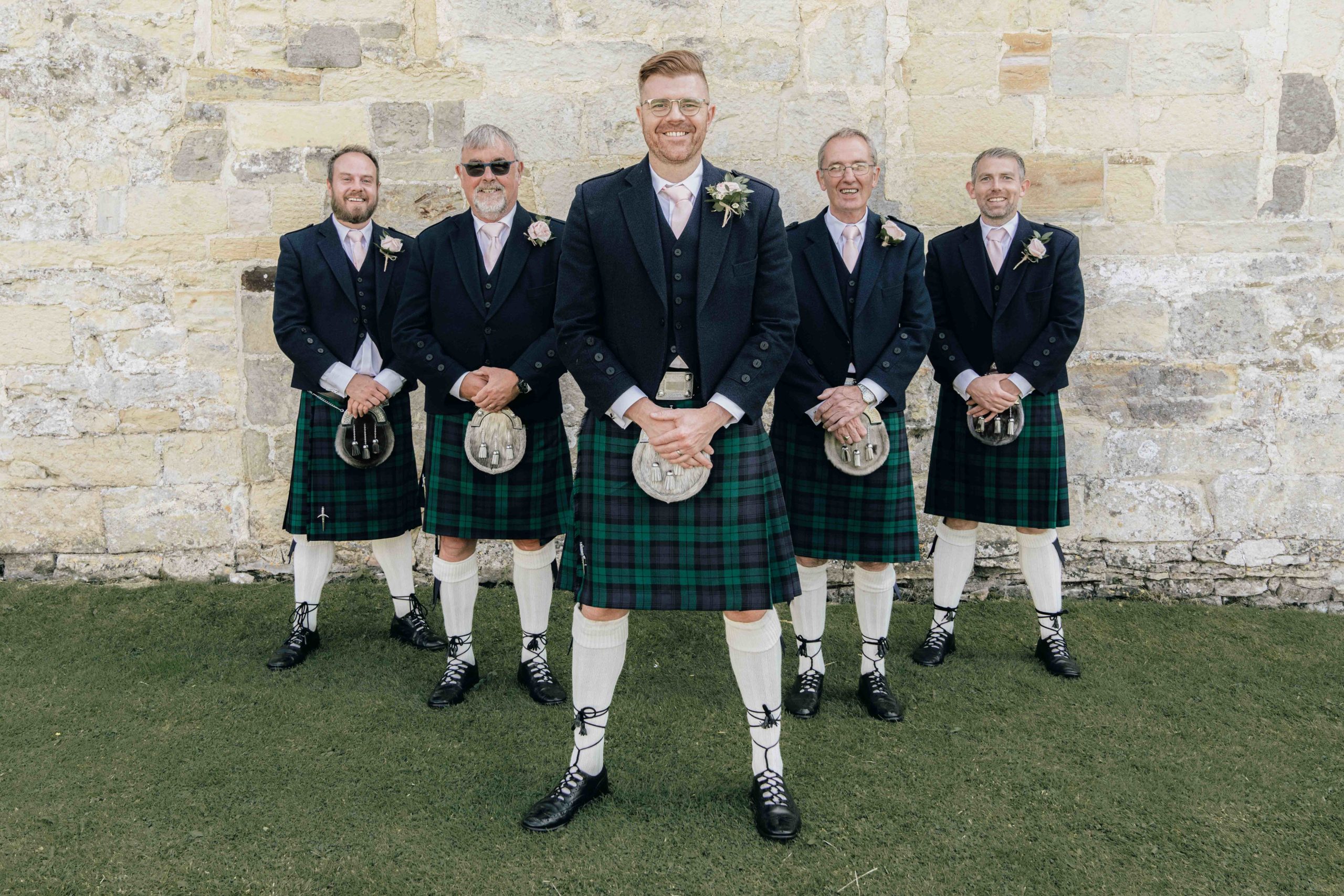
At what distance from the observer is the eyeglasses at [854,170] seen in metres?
2.80

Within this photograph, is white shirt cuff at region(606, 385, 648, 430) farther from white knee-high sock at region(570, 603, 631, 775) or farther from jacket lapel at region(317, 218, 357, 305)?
jacket lapel at region(317, 218, 357, 305)

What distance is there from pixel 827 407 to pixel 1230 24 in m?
2.55

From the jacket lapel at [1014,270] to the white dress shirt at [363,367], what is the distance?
211 cm

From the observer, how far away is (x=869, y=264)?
2816 mm

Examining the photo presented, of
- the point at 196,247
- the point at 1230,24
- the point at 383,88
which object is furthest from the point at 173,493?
the point at 1230,24

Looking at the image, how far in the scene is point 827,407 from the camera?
2.79m

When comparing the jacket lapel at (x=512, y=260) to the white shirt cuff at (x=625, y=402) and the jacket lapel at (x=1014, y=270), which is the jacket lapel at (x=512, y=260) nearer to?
the white shirt cuff at (x=625, y=402)

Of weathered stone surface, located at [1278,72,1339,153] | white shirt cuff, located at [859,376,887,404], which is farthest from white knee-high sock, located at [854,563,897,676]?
weathered stone surface, located at [1278,72,1339,153]

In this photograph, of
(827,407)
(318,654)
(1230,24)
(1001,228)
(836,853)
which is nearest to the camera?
(836,853)

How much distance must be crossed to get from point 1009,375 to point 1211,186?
151 centimetres

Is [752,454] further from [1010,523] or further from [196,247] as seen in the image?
[196,247]

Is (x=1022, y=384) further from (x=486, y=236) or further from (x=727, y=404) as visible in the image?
(x=486, y=236)

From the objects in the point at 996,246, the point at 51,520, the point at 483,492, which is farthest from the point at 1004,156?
the point at 51,520

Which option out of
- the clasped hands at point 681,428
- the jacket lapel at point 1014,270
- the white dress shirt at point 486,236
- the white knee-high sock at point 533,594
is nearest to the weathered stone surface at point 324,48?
the white dress shirt at point 486,236
